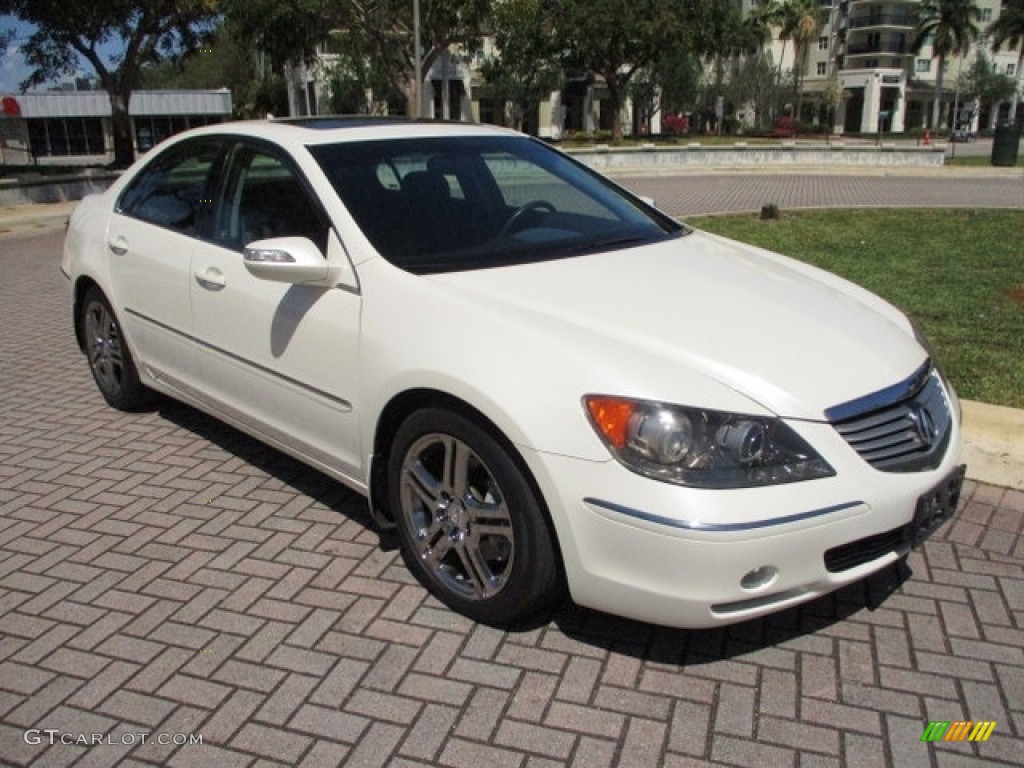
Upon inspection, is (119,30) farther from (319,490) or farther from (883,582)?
(883,582)

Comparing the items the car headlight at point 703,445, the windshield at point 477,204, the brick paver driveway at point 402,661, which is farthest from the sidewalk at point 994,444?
the car headlight at point 703,445

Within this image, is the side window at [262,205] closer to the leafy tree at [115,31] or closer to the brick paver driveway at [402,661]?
Answer: the brick paver driveway at [402,661]

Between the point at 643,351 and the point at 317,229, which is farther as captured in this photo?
the point at 317,229

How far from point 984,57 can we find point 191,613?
Result: 94949 millimetres

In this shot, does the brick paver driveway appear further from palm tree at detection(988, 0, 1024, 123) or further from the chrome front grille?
palm tree at detection(988, 0, 1024, 123)

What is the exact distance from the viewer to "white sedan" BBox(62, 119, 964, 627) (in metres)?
2.59

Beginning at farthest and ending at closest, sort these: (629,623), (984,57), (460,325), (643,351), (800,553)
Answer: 1. (984,57)
2. (629,623)
3. (460,325)
4. (643,351)
5. (800,553)

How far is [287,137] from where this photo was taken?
3.93 metres

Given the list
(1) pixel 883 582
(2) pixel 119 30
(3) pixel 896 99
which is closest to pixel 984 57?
(3) pixel 896 99

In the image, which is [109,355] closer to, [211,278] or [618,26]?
[211,278]

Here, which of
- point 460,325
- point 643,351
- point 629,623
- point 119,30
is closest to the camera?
point 643,351

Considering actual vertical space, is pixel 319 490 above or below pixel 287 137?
below

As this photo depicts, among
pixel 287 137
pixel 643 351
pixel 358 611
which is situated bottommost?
pixel 358 611

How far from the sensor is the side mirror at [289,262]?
3295 mm
